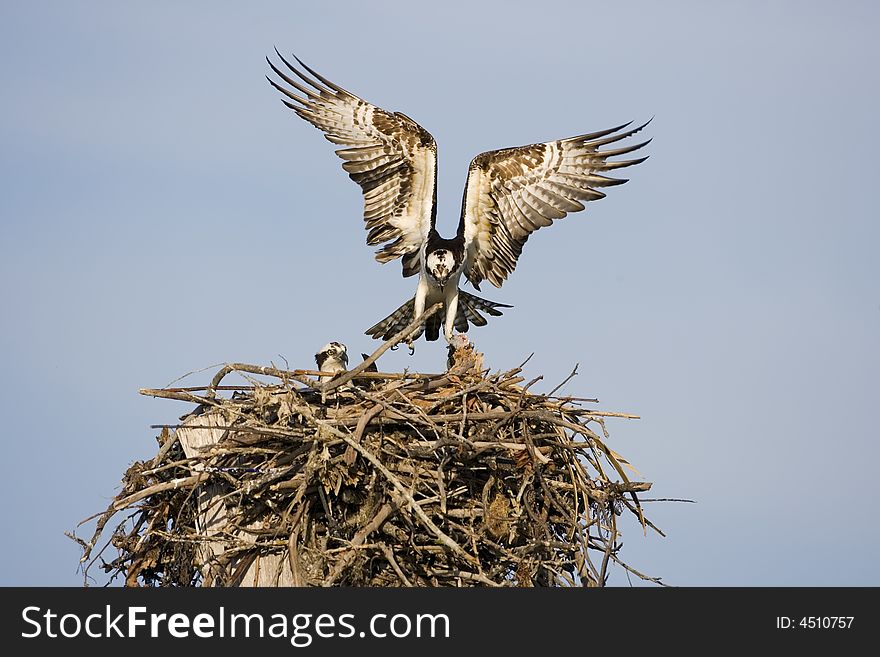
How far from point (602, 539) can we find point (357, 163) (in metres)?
4.23

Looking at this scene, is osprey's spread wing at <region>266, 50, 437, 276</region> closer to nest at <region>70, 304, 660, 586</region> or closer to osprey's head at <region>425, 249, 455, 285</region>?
osprey's head at <region>425, 249, 455, 285</region>

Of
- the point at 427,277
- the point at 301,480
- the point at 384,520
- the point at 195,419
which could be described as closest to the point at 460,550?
the point at 384,520

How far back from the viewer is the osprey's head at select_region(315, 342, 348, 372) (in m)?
10.1

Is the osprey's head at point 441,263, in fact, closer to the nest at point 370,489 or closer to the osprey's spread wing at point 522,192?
the osprey's spread wing at point 522,192

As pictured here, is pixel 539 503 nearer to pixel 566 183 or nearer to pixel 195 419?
pixel 195 419

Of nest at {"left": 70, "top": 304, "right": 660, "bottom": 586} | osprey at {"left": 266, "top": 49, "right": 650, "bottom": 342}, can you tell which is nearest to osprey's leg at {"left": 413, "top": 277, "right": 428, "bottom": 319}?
osprey at {"left": 266, "top": 49, "right": 650, "bottom": 342}

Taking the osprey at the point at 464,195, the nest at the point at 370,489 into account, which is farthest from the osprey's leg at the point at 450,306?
the nest at the point at 370,489

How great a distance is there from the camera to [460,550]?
7.92 m

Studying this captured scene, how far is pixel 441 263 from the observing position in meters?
10.7

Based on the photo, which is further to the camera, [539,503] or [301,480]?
[539,503]

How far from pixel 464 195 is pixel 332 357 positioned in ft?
6.14

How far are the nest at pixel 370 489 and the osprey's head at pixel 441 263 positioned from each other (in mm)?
1934
